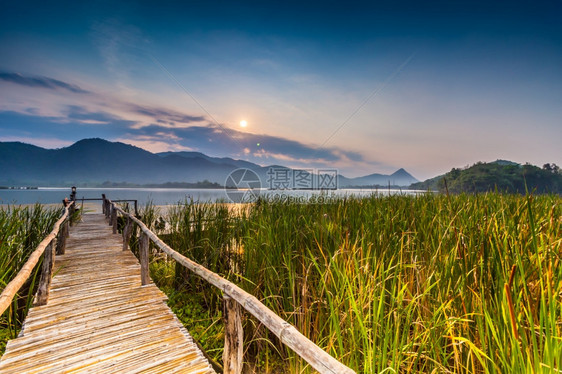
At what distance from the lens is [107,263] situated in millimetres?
5773

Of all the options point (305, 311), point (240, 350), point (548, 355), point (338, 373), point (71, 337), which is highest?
point (548, 355)

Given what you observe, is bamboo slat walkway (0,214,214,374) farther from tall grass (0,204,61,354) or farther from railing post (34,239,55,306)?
tall grass (0,204,61,354)

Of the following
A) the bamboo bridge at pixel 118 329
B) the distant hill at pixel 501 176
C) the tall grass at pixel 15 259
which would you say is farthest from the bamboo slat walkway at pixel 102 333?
the distant hill at pixel 501 176

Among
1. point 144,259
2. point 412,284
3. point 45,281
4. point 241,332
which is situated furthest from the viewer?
point 144,259

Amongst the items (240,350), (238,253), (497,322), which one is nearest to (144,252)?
(238,253)

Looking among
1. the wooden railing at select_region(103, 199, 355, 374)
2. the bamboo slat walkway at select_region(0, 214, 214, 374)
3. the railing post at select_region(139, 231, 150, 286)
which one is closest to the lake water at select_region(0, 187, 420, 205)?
the railing post at select_region(139, 231, 150, 286)

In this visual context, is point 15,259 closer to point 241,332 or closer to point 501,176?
point 241,332

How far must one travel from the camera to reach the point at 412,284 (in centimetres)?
250

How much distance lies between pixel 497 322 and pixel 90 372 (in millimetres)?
3401

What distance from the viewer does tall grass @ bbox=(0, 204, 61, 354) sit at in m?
3.84

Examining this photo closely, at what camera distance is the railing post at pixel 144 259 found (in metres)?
4.55

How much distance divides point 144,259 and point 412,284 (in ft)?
14.5

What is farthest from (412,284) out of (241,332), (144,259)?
(144,259)

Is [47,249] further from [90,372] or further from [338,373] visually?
[338,373]
